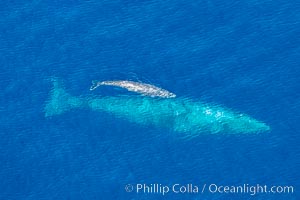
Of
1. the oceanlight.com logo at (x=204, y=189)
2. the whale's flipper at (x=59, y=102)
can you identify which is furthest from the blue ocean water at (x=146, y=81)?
the whale's flipper at (x=59, y=102)

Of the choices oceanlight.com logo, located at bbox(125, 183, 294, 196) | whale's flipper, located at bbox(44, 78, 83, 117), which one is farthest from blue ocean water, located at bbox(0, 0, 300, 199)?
whale's flipper, located at bbox(44, 78, 83, 117)

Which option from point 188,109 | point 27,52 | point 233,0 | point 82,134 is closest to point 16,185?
point 82,134

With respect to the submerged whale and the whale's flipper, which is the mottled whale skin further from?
the whale's flipper

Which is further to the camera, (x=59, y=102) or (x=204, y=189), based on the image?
(x=59, y=102)

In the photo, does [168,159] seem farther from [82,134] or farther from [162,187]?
[82,134]

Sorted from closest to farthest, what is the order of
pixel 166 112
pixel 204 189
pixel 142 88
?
pixel 204 189 → pixel 166 112 → pixel 142 88

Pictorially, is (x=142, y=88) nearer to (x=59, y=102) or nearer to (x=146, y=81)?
(x=146, y=81)

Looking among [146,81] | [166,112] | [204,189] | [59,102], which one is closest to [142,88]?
[146,81]
